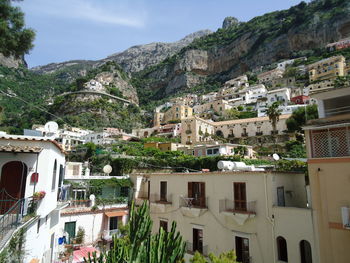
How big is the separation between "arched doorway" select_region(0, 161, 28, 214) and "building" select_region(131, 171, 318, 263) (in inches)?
416

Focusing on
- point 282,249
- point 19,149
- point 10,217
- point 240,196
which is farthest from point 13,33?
point 282,249

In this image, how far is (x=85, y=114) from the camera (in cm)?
9925

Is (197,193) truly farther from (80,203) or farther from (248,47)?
(248,47)

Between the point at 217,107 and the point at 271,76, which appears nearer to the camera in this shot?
the point at 217,107

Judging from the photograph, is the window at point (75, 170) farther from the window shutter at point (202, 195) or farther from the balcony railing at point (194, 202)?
the window shutter at point (202, 195)

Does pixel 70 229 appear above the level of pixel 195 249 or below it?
above

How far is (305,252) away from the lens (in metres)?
11.6

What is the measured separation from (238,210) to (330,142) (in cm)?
630

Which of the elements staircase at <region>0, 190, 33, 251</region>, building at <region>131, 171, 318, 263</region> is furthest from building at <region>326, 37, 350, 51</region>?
staircase at <region>0, 190, 33, 251</region>

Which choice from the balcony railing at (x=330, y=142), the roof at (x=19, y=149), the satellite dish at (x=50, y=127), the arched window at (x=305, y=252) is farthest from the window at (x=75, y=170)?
the balcony railing at (x=330, y=142)

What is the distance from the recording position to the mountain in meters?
109

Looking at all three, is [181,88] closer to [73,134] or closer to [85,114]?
[85,114]

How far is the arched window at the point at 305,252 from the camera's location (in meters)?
11.4

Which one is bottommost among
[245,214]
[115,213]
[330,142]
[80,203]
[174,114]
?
[115,213]
